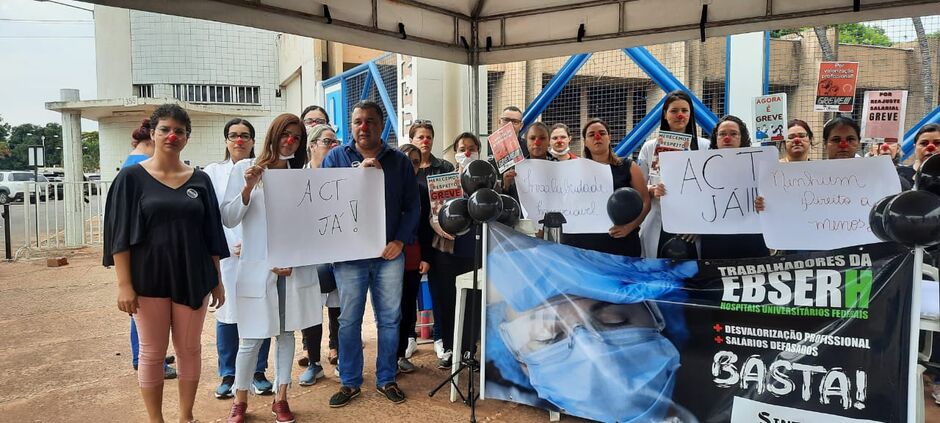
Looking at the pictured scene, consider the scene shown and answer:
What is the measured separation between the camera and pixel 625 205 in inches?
142

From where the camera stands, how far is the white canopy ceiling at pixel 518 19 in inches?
168

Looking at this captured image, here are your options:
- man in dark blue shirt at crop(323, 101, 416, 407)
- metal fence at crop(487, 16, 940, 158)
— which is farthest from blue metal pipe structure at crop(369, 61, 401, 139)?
man in dark blue shirt at crop(323, 101, 416, 407)

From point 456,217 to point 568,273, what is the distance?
0.75m

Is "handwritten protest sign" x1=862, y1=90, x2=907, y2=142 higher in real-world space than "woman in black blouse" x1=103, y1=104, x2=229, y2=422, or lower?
higher

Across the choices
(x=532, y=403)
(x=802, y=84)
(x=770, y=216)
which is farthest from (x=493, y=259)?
(x=802, y=84)

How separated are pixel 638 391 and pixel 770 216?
1.52 m

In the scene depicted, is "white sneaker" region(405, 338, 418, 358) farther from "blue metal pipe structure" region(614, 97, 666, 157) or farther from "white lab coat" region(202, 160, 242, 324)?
"blue metal pipe structure" region(614, 97, 666, 157)

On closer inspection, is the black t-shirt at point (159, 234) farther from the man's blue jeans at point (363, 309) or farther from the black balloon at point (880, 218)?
the black balloon at point (880, 218)

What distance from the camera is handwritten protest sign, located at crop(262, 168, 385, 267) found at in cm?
341

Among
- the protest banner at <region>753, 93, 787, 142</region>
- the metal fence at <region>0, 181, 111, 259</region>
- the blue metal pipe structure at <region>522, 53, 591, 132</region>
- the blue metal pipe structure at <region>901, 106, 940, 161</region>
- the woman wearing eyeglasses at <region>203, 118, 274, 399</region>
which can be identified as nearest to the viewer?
the woman wearing eyeglasses at <region>203, 118, 274, 399</region>

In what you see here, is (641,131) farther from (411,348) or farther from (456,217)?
(456,217)

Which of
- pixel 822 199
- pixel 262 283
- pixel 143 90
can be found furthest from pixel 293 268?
→ pixel 143 90

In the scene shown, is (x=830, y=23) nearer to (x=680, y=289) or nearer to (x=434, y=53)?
(x=680, y=289)

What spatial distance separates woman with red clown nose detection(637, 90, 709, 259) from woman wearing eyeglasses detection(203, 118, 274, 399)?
2756mm
